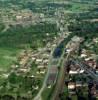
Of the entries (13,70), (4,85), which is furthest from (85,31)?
(4,85)

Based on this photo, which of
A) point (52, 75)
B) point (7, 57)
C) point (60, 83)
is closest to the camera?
point (60, 83)

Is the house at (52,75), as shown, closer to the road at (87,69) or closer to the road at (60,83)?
the road at (60,83)

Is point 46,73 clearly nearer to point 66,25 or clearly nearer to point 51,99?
point 51,99

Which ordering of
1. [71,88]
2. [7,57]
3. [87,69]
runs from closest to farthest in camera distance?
[71,88] < [87,69] < [7,57]

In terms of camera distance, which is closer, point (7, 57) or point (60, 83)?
point (60, 83)

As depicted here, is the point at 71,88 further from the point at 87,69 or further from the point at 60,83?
the point at 87,69

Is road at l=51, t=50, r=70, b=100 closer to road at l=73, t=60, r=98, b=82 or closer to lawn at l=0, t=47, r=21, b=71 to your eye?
road at l=73, t=60, r=98, b=82

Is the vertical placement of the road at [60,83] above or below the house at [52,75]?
above

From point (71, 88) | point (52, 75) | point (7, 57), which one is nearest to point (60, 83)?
point (71, 88)

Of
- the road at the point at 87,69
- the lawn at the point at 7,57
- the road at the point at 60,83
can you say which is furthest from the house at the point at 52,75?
the lawn at the point at 7,57
